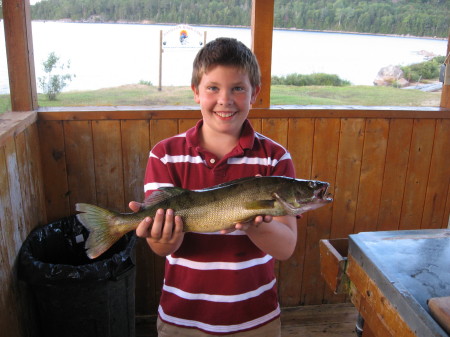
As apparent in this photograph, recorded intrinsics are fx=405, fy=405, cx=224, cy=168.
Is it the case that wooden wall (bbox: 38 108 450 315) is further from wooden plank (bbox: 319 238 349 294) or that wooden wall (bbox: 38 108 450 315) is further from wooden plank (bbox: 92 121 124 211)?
wooden plank (bbox: 319 238 349 294)

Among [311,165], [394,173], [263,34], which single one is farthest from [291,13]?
[394,173]

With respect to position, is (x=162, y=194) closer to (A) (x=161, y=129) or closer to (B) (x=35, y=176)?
(A) (x=161, y=129)

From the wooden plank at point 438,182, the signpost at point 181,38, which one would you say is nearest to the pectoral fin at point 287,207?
the signpost at point 181,38

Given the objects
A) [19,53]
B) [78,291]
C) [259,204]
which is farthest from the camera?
[19,53]

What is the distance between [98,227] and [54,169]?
5.97 ft

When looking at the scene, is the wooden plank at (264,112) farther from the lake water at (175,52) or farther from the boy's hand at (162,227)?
the boy's hand at (162,227)

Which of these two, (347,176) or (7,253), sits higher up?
(347,176)

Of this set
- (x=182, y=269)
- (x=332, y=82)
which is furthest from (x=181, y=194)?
(x=332, y=82)

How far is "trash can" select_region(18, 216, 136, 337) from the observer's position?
277 centimetres

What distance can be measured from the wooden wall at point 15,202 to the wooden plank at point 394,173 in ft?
10.3

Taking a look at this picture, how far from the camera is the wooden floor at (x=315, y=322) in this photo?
3.86 m

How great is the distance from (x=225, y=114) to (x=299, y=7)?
2.35m

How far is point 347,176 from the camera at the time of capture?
387 centimetres

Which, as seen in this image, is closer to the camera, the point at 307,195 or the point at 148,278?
the point at 307,195
